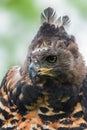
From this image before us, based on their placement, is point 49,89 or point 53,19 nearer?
point 49,89

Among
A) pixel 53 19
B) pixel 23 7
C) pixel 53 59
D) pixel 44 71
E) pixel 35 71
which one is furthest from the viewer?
pixel 23 7

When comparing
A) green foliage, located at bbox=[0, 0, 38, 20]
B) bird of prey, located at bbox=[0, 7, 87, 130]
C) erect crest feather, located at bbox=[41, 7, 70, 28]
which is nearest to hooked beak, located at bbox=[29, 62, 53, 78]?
bird of prey, located at bbox=[0, 7, 87, 130]

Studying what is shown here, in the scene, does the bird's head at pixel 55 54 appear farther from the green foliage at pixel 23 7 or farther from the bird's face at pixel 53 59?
the green foliage at pixel 23 7

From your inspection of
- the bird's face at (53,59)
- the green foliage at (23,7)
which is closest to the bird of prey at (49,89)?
→ the bird's face at (53,59)

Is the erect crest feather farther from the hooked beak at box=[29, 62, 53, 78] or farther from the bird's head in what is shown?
the hooked beak at box=[29, 62, 53, 78]

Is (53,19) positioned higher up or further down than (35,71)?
higher up

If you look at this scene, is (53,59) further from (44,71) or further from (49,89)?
(49,89)

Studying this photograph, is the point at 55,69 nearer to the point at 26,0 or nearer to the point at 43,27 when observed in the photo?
the point at 43,27

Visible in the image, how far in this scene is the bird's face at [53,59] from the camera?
11102 millimetres

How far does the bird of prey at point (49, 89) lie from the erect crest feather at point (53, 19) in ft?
0.05

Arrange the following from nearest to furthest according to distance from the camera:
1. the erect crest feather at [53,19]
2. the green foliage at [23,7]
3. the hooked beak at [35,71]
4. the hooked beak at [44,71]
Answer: the hooked beak at [35,71] < the hooked beak at [44,71] < the erect crest feather at [53,19] < the green foliage at [23,7]

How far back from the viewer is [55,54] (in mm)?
11195

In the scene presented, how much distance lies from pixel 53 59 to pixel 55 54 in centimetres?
8

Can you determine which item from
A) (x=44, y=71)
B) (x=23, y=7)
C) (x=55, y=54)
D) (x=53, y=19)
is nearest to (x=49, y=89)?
(x=44, y=71)
